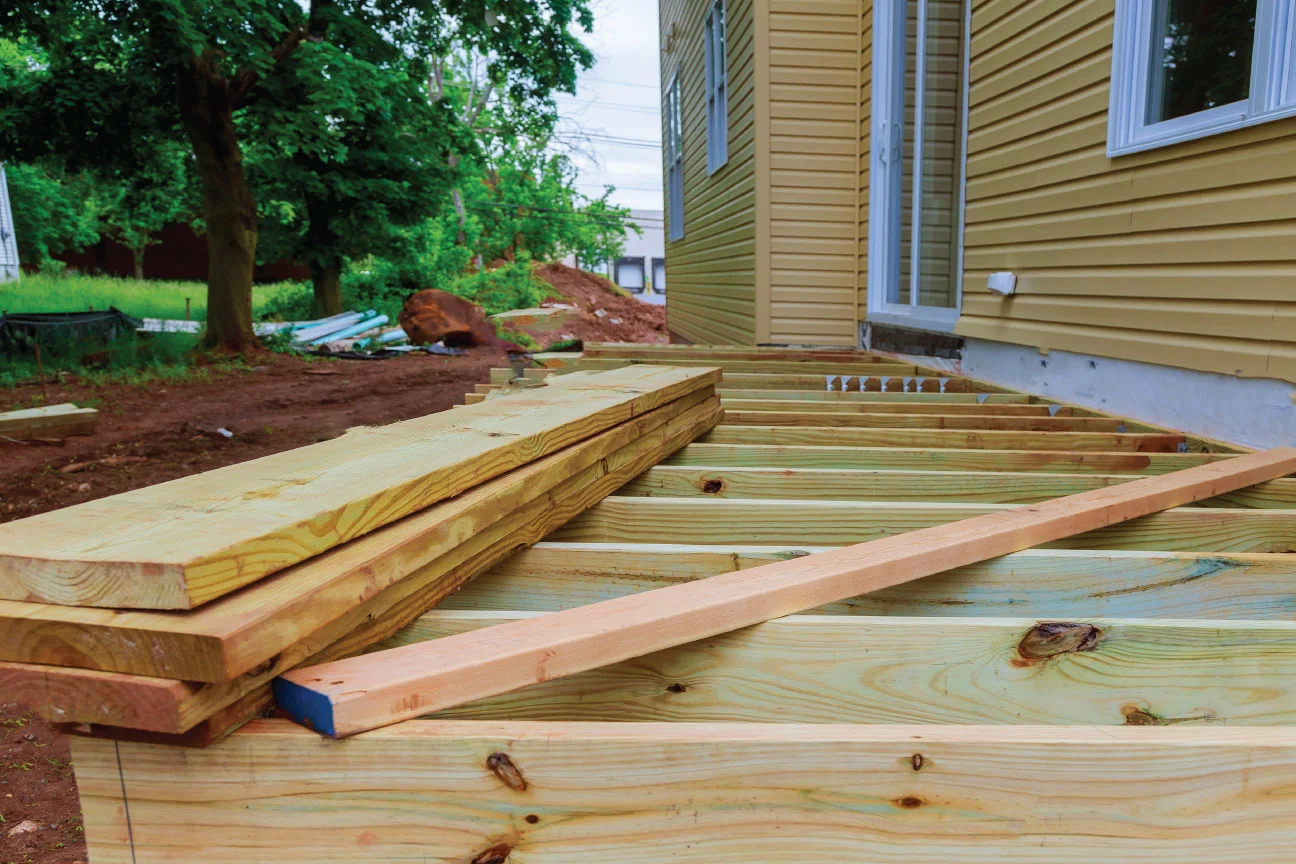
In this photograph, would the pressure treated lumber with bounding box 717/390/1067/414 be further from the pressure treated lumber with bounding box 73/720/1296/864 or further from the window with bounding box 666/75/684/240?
the window with bounding box 666/75/684/240

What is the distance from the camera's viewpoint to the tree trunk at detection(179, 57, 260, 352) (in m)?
11.7

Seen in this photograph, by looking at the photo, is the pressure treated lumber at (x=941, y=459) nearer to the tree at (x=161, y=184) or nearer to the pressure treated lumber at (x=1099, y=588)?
the pressure treated lumber at (x=1099, y=588)

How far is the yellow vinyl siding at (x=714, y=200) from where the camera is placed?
796cm

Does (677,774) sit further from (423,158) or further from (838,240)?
(423,158)

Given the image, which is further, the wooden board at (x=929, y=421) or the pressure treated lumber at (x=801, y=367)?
the pressure treated lumber at (x=801, y=367)

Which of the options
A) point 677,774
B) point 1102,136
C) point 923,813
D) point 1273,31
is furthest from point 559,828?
point 1102,136

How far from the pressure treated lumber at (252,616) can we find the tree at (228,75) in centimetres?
991

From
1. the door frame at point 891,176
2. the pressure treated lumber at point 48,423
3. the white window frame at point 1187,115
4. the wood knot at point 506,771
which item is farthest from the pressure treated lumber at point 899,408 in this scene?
the pressure treated lumber at point 48,423

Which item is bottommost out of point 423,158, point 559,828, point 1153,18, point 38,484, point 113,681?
point 38,484

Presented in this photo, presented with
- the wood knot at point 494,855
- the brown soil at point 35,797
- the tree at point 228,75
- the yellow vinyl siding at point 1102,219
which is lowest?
the brown soil at point 35,797

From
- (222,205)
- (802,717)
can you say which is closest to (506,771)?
(802,717)

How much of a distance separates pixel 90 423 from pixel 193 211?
44.8 ft

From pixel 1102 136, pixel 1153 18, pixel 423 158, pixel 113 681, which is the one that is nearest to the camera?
pixel 113 681

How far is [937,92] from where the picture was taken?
6.26m
